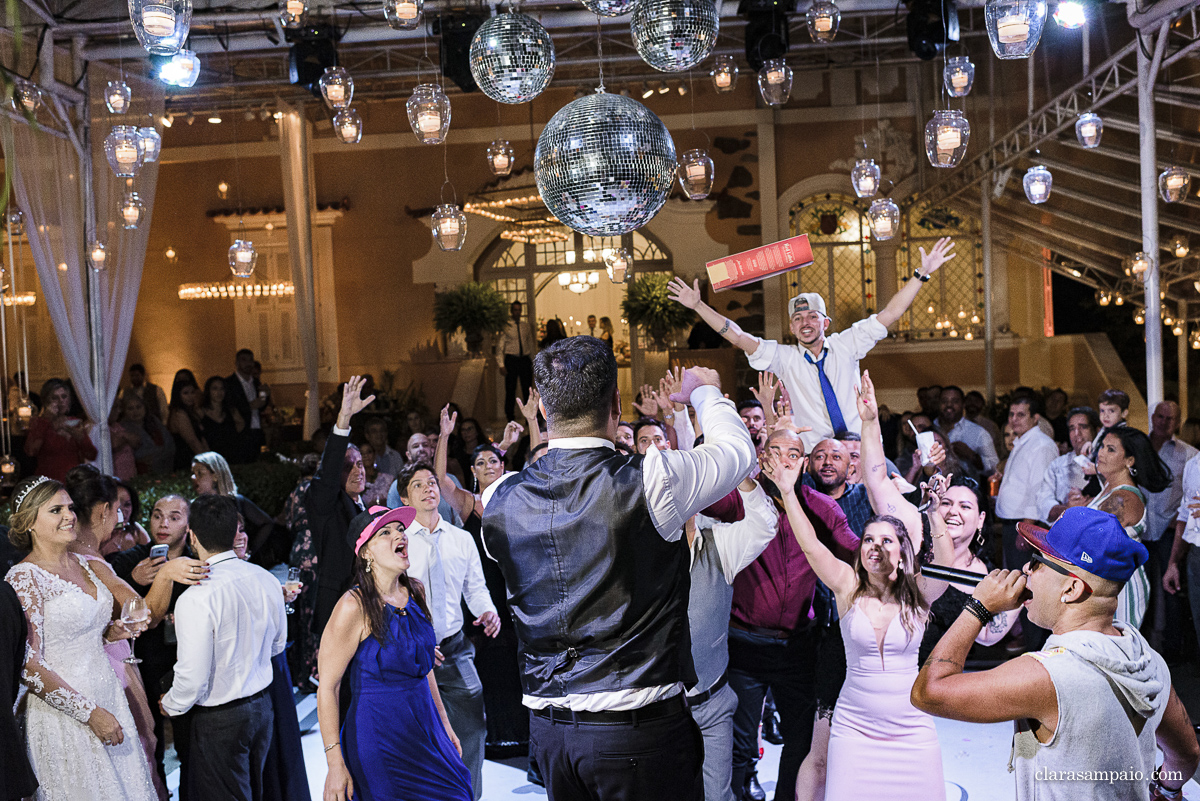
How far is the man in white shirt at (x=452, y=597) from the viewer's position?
401 centimetres

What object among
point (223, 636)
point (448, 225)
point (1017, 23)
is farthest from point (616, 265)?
point (223, 636)

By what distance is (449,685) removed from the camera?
401 centimetres

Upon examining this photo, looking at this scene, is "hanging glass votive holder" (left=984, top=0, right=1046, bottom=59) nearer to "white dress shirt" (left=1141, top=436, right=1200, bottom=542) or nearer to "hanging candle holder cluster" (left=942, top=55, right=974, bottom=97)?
"hanging candle holder cluster" (left=942, top=55, right=974, bottom=97)

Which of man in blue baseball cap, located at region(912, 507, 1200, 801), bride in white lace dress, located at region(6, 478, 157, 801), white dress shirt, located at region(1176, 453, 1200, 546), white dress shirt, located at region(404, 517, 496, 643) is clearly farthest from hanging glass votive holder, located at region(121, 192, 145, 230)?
white dress shirt, located at region(1176, 453, 1200, 546)

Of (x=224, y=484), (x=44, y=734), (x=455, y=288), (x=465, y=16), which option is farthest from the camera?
(x=455, y=288)

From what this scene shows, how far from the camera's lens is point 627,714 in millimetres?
2064

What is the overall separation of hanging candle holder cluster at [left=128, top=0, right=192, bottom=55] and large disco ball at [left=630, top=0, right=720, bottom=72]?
1443mm

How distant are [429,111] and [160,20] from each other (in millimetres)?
2319

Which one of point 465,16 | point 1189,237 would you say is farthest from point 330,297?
point 1189,237

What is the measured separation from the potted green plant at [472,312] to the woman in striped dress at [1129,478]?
9867 mm

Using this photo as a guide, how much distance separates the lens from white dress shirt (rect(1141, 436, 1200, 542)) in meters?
6.09

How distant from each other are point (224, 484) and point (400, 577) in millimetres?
2581

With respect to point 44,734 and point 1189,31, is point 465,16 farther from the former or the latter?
point 44,734

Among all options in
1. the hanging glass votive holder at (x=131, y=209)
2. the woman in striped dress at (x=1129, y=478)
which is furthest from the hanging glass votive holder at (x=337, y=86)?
the woman in striped dress at (x=1129, y=478)
